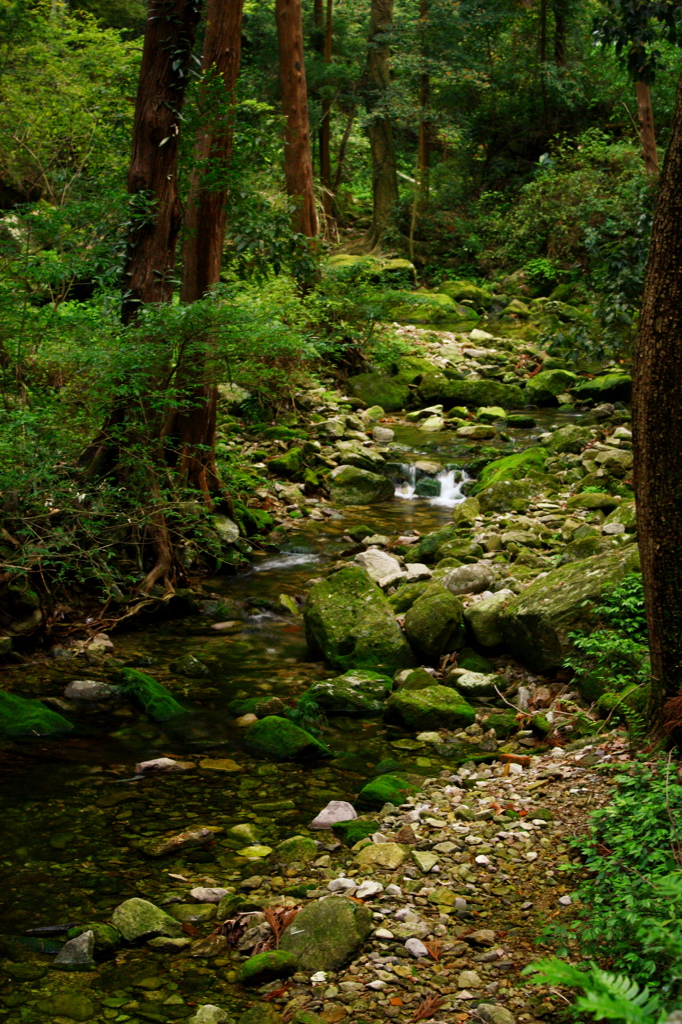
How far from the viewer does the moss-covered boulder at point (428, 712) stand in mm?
5074

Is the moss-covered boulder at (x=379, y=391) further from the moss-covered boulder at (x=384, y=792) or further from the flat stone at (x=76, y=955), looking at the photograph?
the flat stone at (x=76, y=955)

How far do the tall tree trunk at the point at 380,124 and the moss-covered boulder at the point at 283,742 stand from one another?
699 inches

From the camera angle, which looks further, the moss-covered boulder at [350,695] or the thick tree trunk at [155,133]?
the thick tree trunk at [155,133]

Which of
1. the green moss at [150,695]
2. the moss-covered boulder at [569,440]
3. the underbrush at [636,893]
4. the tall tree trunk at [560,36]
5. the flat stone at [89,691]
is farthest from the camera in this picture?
the tall tree trunk at [560,36]

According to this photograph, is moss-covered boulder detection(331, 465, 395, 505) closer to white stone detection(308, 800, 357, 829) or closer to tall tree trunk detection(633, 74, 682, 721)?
white stone detection(308, 800, 357, 829)

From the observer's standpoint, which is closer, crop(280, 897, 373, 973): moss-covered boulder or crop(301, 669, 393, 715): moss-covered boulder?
crop(280, 897, 373, 973): moss-covered boulder

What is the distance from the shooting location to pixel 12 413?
5.18 metres

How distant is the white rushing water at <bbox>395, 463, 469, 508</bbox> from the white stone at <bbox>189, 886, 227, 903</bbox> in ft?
22.8

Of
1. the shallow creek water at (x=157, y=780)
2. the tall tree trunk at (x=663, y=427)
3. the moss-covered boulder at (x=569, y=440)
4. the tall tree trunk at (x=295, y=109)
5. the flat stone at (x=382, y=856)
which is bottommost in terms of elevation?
the shallow creek water at (x=157, y=780)

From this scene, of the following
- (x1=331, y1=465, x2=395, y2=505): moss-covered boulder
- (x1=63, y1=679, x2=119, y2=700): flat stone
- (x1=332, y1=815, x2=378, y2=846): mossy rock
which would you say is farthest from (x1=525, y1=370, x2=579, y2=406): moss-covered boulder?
(x1=332, y1=815, x2=378, y2=846): mossy rock

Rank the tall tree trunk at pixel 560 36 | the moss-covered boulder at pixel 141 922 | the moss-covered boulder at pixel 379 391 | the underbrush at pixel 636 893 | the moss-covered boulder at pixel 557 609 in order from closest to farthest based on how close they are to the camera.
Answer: the underbrush at pixel 636 893, the moss-covered boulder at pixel 141 922, the moss-covered boulder at pixel 557 609, the moss-covered boulder at pixel 379 391, the tall tree trunk at pixel 560 36

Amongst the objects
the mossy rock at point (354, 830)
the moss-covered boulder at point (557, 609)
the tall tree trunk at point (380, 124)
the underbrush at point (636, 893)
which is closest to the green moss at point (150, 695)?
the mossy rock at point (354, 830)

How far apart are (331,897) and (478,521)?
18.8ft

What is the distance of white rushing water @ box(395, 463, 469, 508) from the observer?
10188 millimetres
